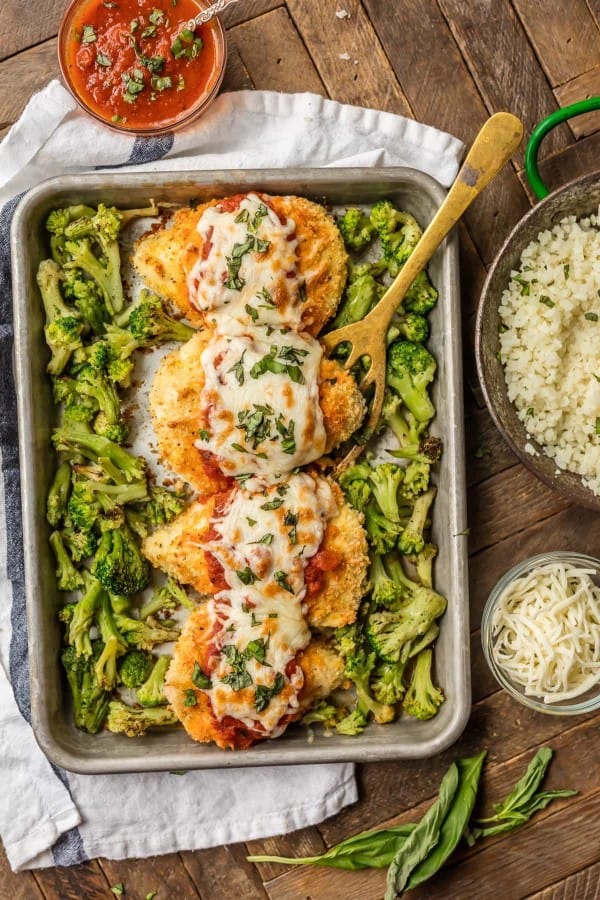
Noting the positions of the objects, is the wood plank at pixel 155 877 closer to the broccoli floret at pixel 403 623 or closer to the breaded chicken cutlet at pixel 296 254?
the broccoli floret at pixel 403 623

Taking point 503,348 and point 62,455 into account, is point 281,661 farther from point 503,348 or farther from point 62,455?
point 503,348

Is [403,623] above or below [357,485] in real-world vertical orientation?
below

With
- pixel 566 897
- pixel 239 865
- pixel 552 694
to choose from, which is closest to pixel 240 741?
pixel 239 865

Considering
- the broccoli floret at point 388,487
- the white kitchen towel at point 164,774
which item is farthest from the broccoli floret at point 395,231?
the broccoli floret at point 388,487

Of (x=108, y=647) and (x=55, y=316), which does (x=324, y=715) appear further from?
(x=55, y=316)

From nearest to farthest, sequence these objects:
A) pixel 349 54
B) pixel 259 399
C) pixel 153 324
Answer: pixel 259 399
pixel 153 324
pixel 349 54

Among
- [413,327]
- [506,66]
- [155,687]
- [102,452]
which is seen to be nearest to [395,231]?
[413,327]

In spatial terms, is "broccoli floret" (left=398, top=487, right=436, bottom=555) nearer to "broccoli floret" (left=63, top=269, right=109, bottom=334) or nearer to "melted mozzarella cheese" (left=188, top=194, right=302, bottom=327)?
"melted mozzarella cheese" (left=188, top=194, right=302, bottom=327)
